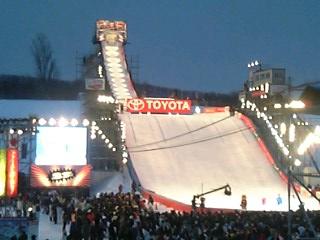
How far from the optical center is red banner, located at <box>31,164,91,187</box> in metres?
34.9

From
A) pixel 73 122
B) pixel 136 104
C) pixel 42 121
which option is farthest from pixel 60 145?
pixel 136 104

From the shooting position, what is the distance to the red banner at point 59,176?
34875 millimetres

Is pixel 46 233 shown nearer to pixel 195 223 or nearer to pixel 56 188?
pixel 195 223

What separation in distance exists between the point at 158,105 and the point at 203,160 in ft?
22.4

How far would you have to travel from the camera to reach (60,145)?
3506 cm

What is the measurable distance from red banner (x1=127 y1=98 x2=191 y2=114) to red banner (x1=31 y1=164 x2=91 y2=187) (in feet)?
34.6

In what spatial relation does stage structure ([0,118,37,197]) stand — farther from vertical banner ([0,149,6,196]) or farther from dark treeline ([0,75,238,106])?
dark treeline ([0,75,238,106])

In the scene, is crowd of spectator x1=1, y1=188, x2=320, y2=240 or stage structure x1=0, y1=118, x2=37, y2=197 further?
stage structure x1=0, y1=118, x2=37, y2=197

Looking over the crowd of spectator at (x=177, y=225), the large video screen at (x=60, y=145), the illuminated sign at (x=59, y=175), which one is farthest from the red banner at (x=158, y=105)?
the crowd of spectator at (x=177, y=225)

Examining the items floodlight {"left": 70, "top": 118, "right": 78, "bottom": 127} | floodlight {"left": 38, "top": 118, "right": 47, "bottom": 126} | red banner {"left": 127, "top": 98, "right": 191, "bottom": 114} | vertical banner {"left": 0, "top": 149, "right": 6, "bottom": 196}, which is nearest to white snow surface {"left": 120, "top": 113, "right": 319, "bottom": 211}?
red banner {"left": 127, "top": 98, "right": 191, "bottom": 114}

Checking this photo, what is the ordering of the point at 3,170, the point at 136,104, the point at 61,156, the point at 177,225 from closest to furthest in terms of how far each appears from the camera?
the point at 177,225
the point at 3,170
the point at 61,156
the point at 136,104

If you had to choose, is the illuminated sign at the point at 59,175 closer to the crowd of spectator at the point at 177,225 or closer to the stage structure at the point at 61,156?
the stage structure at the point at 61,156

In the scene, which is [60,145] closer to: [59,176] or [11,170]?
[59,176]

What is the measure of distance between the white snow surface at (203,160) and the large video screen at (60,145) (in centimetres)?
353
